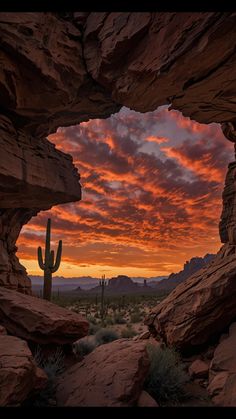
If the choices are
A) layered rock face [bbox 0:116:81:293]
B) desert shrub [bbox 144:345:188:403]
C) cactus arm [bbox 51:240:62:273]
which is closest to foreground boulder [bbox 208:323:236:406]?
desert shrub [bbox 144:345:188:403]

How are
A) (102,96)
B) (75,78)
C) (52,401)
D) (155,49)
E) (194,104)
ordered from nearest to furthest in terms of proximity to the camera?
(52,401) → (155,49) → (194,104) → (75,78) → (102,96)

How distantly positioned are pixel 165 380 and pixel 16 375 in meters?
3.46

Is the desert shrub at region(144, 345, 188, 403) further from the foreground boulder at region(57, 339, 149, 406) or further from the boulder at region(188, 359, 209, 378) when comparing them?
the foreground boulder at region(57, 339, 149, 406)

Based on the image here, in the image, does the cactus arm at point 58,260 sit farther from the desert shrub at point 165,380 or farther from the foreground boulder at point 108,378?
the desert shrub at point 165,380

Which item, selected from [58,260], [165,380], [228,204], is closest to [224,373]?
[165,380]

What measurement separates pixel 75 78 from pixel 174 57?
153 inches

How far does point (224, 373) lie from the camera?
645 cm

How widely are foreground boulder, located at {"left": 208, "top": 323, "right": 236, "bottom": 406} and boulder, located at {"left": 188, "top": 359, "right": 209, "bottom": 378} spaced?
32 cm

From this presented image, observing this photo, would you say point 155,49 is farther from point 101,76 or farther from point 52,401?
point 52,401

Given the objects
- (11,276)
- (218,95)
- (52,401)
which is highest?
(218,95)

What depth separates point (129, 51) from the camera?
8.21m

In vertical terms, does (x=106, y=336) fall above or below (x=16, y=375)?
below

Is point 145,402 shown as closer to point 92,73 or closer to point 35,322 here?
point 35,322
